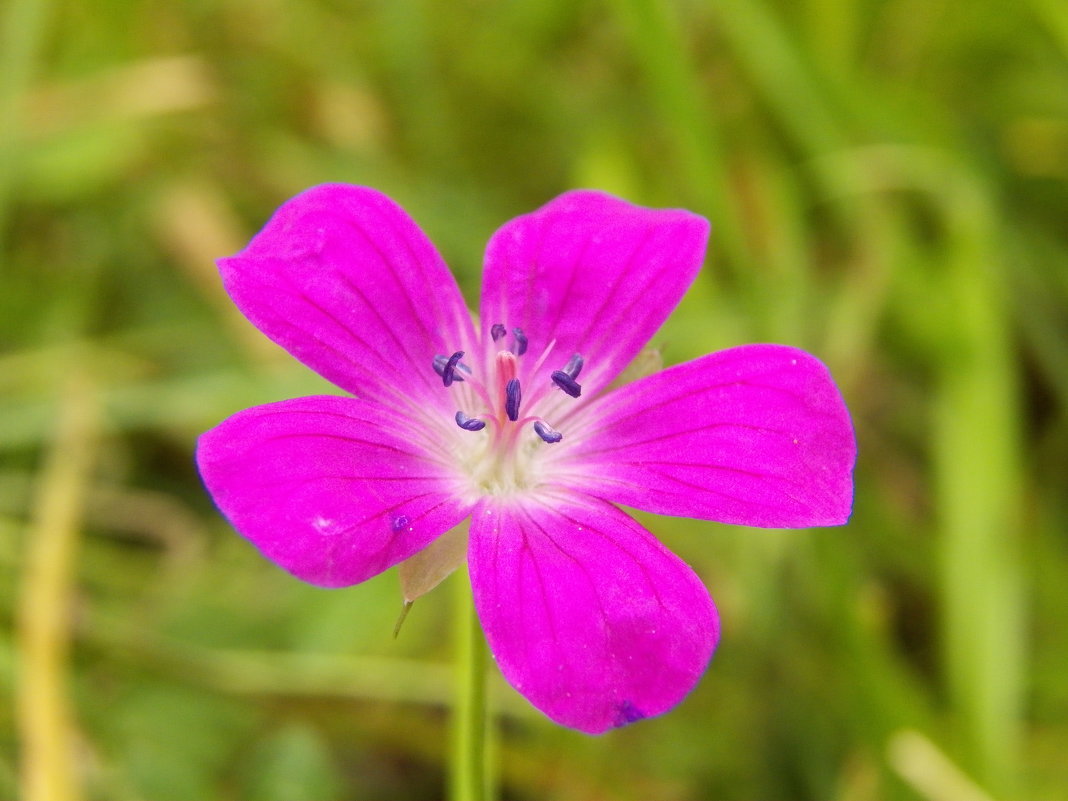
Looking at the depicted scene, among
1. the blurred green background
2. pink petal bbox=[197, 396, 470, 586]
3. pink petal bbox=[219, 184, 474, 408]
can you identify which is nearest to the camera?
pink petal bbox=[197, 396, 470, 586]

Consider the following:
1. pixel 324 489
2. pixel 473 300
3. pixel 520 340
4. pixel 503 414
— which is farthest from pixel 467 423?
pixel 473 300

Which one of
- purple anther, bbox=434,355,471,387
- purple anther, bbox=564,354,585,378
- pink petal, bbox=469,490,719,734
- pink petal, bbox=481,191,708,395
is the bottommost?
pink petal, bbox=469,490,719,734

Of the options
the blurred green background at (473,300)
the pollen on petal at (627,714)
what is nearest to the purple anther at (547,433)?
the blurred green background at (473,300)

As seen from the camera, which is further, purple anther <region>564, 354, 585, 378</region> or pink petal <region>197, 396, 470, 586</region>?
purple anther <region>564, 354, 585, 378</region>

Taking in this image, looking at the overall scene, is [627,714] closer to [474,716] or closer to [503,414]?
[474,716]

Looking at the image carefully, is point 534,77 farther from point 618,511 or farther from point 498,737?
point 618,511

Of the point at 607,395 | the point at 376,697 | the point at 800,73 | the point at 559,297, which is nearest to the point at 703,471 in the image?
the point at 607,395

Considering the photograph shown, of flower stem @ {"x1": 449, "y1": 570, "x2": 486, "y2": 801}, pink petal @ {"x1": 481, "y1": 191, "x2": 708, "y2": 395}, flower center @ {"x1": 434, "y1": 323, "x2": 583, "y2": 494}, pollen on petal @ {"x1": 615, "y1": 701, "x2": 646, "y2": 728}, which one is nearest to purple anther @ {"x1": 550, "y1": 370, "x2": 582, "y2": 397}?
flower center @ {"x1": 434, "y1": 323, "x2": 583, "y2": 494}

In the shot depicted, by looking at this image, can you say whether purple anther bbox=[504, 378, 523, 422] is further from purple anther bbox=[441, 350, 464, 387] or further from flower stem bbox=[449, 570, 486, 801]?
flower stem bbox=[449, 570, 486, 801]
